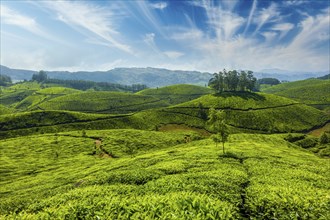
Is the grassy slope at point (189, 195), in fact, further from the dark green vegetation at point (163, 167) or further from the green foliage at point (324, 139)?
the green foliage at point (324, 139)

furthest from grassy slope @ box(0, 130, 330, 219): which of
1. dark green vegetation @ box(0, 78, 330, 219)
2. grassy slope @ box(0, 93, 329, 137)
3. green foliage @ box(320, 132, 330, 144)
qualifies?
grassy slope @ box(0, 93, 329, 137)

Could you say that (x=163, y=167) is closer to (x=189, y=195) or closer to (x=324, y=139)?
(x=189, y=195)

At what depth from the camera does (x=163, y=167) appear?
144ft

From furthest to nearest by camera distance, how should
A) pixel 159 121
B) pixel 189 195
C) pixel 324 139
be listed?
pixel 159 121 → pixel 324 139 → pixel 189 195

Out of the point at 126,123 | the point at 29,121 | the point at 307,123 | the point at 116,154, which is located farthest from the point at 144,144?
the point at 307,123

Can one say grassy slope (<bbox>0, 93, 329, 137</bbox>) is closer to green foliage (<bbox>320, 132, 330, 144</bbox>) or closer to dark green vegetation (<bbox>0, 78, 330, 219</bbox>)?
dark green vegetation (<bbox>0, 78, 330, 219</bbox>)

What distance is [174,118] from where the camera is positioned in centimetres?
19862

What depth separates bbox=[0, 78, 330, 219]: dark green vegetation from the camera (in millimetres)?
18886

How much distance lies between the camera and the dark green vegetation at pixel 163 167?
1889cm

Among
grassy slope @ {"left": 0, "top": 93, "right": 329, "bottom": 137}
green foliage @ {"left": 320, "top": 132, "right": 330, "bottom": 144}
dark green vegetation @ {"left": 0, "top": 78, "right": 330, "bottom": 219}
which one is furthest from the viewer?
grassy slope @ {"left": 0, "top": 93, "right": 329, "bottom": 137}

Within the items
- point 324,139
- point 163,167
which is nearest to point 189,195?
point 163,167

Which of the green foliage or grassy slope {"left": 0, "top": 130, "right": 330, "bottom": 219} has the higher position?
grassy slope {"left": 0, "top": 130, "right": 330, "bottom": 219}

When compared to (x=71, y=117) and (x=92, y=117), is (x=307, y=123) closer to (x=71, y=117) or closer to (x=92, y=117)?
(x=92, y=117)

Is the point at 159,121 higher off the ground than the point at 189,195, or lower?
lower
